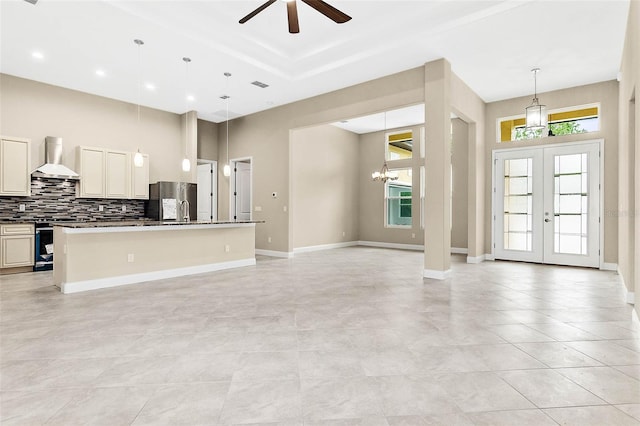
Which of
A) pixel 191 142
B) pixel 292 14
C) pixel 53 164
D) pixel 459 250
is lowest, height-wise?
pixel 459 250

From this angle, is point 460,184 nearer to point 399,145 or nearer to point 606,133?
point 399,145

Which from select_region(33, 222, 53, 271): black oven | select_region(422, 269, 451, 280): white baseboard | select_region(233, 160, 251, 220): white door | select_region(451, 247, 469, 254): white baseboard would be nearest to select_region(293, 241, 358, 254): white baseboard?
select_region(233, 160, 251, 220): white door

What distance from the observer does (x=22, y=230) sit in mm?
5906

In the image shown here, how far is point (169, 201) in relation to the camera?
765cm

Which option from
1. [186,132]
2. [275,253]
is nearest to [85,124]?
[186,132]

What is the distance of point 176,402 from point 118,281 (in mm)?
3749

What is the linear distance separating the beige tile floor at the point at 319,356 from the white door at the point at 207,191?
4822 mm

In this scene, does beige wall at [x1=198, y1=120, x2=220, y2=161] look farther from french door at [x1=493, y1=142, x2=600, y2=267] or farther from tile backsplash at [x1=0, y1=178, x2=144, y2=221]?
french door at [x1=493, y1=142, x2=600, y2=267]

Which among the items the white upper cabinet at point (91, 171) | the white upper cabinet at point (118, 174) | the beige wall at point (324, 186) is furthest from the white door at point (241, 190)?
the white upper cabinet at point (91, 171)

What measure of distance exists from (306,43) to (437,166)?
292 cm

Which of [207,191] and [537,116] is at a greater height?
[537,116]

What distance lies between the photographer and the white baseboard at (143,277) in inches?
181

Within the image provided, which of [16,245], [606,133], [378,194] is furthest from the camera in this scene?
[378,194]

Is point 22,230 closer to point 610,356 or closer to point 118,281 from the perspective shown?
point 118,281
